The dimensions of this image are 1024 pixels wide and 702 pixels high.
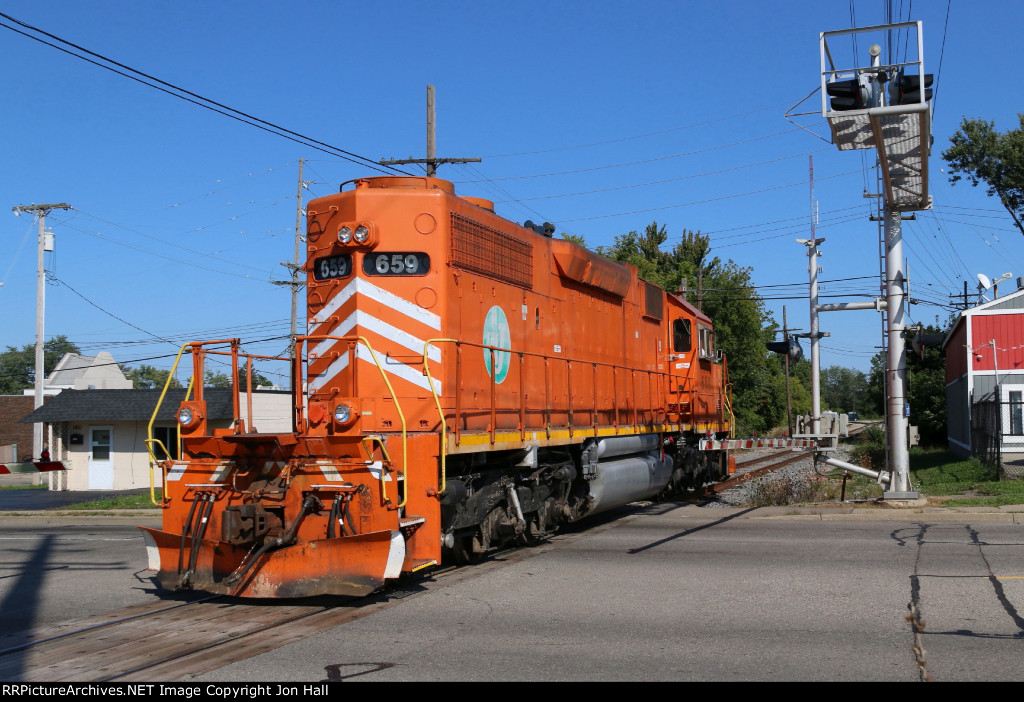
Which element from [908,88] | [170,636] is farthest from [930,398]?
[170,636]

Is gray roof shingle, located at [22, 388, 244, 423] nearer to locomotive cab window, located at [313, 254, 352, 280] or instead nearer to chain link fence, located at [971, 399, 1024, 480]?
locomotive cab window, located at [313, 254, 352, 280]

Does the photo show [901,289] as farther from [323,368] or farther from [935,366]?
[935,366]

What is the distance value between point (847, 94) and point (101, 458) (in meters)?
27.2

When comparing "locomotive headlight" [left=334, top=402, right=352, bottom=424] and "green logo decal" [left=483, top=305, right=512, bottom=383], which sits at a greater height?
"green logo decal" [left=483, top=305, right=512, bottom=383]

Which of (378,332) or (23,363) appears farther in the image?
(23,363)

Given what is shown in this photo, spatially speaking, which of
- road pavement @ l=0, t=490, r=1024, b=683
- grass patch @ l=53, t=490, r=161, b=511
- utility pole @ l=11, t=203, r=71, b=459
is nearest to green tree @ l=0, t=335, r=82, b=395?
Result: utility pole @ l=11, t=203, r=71, b=459

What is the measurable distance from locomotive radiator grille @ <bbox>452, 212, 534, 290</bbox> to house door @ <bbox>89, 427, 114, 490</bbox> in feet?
78.6

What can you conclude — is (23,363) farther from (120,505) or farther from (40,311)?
(120,505)

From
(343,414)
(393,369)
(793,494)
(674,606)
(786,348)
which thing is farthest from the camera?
(786,348)

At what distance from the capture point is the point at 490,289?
35.3 ft

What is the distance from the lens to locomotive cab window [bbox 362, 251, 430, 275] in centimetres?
970

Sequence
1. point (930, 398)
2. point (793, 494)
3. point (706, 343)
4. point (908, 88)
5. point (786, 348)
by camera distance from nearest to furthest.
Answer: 1. point (908, 88)
2. point (793, 494)
3. point (706, 343)
4. point (786, 348)
5. point (930, 398)

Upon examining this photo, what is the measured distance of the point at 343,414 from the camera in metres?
8.05

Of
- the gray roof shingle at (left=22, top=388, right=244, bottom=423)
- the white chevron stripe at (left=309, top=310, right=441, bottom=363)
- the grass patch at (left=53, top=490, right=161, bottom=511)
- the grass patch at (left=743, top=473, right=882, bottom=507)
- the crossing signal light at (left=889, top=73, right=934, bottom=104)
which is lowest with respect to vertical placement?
the grass patch at (left=53, top=490, right=161, bottom=511)
